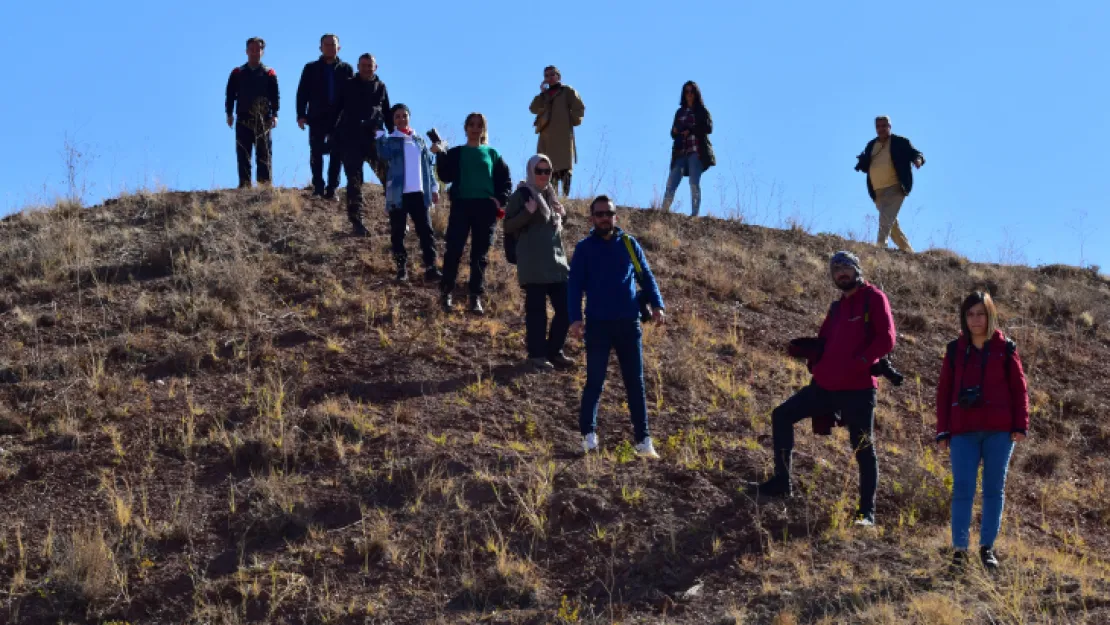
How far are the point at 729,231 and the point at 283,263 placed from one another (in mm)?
6353

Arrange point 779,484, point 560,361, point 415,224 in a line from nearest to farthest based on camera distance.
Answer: point 779,484
point 560,361
point 415,224

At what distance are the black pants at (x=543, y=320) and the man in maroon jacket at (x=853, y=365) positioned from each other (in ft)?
8.72

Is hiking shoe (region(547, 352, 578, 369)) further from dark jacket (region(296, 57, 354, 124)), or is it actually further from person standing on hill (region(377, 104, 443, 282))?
dark jacket (region(296, 57, 354, 124))

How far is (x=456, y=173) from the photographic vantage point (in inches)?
385

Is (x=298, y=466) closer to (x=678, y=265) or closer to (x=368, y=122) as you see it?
(x=368, y=122)

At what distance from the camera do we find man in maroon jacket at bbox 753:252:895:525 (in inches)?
266

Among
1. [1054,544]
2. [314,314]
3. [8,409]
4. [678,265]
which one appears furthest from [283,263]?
[1054,544]

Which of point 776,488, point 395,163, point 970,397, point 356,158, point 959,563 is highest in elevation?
point 356,158

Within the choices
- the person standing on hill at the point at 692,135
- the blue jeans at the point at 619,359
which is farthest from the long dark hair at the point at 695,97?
the blue jeans at the point at 619,359

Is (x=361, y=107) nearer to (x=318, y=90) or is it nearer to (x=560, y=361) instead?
(x=318, y=90)

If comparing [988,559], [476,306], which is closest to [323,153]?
[476,306]

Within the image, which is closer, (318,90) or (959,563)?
(959,563)

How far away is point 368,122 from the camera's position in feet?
38.5

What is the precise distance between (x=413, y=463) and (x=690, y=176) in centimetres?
781
